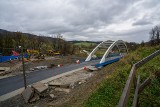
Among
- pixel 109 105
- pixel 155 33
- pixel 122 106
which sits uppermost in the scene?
pixel 155 33

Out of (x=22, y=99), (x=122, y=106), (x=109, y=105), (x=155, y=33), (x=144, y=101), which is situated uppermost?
(x=155, y=33)

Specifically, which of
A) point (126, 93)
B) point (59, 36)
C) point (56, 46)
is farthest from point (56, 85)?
point (59, 36)

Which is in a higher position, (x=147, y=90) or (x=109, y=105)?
(x=147, y=90)

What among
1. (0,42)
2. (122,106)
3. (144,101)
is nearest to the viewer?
(122,106)

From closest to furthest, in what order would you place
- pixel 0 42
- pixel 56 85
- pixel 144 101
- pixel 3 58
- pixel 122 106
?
pixel 122 106
pixel 144 101
pixel 56 85
pixel 3 58
pixel 0 42

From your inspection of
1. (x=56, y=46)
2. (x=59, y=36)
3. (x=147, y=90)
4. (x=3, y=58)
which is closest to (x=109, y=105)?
(x=147, y=90)

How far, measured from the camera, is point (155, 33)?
193 feet

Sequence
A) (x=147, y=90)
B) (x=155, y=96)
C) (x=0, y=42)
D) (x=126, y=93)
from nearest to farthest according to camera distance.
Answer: (x=126, y=93)
(x=155, y=96)
(x=147, y=90)
(x=0, y=42)

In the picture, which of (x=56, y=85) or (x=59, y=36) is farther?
(x=59, y=36)

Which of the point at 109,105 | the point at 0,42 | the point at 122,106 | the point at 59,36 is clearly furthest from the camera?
the point at 59,36

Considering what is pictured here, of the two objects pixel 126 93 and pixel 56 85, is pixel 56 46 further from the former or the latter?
pixel 126 93

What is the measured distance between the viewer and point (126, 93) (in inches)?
95.4

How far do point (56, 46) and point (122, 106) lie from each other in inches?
3152

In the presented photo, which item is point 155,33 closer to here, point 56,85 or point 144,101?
point 56,85
